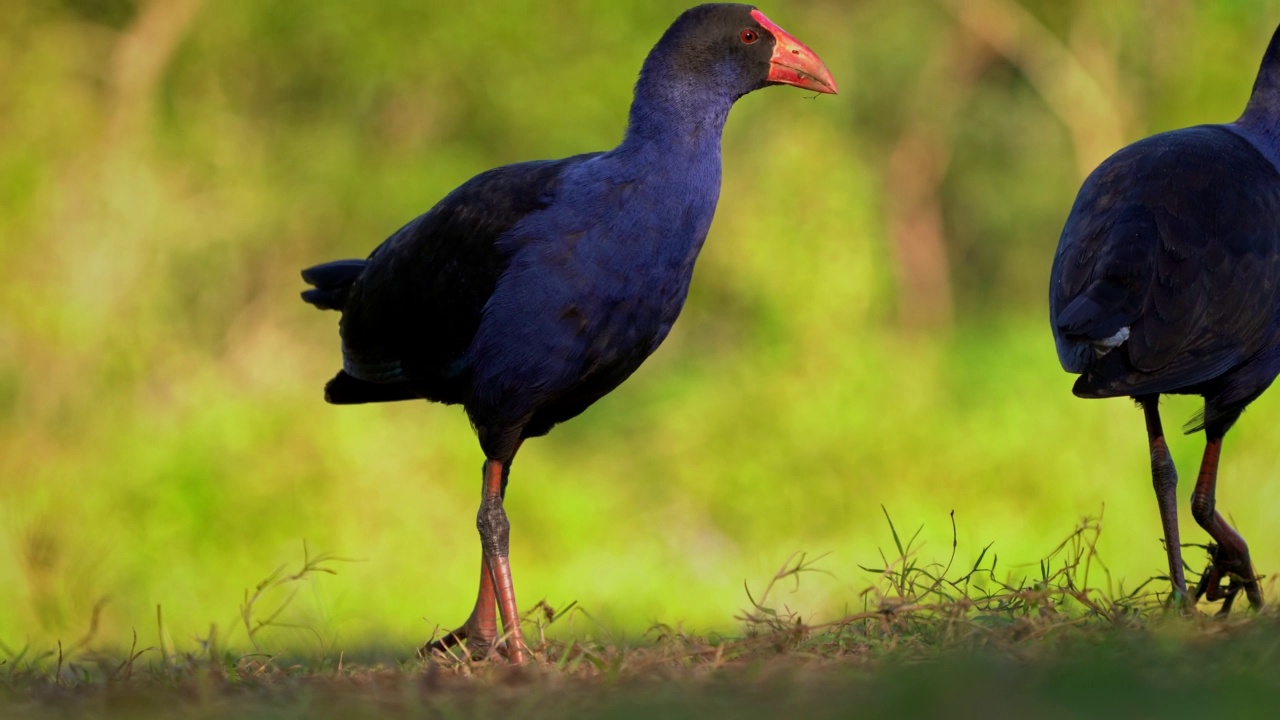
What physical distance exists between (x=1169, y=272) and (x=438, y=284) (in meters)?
1.93

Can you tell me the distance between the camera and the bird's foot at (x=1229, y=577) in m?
3.86

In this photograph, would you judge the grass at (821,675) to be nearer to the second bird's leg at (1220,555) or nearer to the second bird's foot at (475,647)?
the second bird's foot at (475,647)

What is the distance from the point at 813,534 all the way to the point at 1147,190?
5.48 m

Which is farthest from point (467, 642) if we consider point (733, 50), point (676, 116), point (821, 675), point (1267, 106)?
point (1267, 106)

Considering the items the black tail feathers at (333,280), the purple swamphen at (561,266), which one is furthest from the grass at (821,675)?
the black tail feathers at (333,280)

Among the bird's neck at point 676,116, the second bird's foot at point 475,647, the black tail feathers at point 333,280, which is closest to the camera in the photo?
the second bird's foot at point 475,647

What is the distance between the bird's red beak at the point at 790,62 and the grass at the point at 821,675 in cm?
141

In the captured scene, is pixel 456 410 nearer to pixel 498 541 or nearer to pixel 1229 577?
pixel 498 541

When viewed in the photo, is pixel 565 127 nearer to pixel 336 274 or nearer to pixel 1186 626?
pixel 336 274

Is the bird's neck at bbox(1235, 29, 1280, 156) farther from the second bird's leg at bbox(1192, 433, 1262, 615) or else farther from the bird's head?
the bird's head

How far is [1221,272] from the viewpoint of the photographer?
12.5 ft

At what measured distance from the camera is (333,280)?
488 cm

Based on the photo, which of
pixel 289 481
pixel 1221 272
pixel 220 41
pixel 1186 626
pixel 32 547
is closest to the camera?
pixel 1186 626

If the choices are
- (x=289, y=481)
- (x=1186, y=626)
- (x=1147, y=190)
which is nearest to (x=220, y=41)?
(x=289, y=481)
